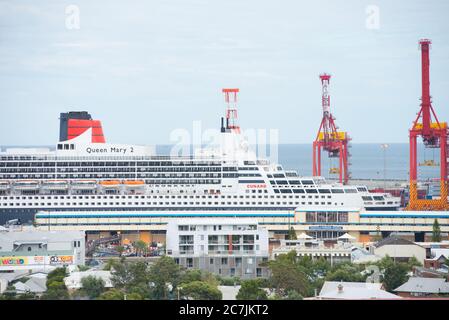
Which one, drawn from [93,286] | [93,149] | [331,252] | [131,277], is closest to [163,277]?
[131,277]

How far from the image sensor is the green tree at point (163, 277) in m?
17.8

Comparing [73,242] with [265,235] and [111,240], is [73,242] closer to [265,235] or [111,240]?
[265,235]

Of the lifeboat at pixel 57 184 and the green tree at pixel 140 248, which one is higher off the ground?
the lifeboat at pixel 57 184

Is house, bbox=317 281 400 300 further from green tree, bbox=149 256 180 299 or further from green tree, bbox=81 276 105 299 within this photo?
green tree, bbox=81 276 105 299

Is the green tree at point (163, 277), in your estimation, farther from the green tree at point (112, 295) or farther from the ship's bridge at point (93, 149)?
the ship's bridge at point (93, 149)

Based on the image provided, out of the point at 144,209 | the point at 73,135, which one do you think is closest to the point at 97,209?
the point at 144,209

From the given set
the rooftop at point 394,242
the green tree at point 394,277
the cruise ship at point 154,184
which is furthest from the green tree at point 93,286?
the cruise ship at point 154,184

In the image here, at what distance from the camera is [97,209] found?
30.4 m

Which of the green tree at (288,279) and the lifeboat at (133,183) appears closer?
the green tree at (288,279)

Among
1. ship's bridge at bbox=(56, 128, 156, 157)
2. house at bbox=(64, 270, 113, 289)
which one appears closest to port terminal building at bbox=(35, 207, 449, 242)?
ship's bridge at bbox=(56, 128, 156, 157)

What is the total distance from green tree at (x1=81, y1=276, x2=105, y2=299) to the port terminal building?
10.7 m

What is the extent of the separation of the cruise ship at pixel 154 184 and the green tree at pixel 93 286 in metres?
12.0

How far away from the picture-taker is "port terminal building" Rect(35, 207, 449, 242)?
28.3 metres
